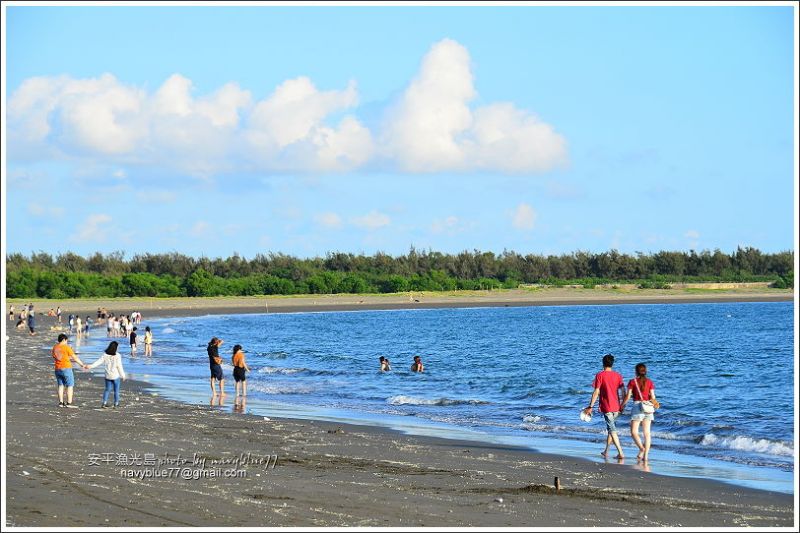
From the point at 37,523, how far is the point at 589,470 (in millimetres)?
7301

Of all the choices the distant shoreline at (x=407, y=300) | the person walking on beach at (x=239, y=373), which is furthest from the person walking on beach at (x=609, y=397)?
the distant shoreline at (x=407, y=300)

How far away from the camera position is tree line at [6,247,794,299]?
10412 centimetres

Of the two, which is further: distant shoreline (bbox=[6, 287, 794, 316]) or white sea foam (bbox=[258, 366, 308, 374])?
distant shoreline (bbox=[6, 287, 794, 316])

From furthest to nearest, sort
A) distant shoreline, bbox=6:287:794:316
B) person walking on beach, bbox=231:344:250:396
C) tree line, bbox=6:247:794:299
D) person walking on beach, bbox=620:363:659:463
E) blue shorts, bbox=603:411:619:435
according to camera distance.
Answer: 1. tree line, bbox=6:247:794:299
2. distant shoreline, bbox=6:287:794:316
3. person walking on beach, bbox=231:344:250:396
4. blue shorts, bbox=603:411:619:435
5. person walking on beach, bbox=620:363:659:463

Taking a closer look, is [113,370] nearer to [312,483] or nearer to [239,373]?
[239,373]

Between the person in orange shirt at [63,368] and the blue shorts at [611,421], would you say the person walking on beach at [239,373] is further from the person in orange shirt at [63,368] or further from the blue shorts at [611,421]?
the blue shorts at [611,421]

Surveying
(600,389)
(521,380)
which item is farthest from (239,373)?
→ (600,389)

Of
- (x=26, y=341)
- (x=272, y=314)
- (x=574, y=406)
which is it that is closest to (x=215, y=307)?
(x=272, y=314)

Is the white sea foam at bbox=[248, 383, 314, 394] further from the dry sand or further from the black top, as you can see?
the dry sand

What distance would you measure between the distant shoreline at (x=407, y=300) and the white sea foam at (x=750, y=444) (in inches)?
2569

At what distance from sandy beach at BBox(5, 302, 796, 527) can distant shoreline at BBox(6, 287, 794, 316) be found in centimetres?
6354

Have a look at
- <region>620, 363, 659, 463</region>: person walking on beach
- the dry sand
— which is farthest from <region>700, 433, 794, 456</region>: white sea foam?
the dry sand

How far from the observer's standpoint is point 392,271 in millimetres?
127000

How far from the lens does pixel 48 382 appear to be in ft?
82.1
